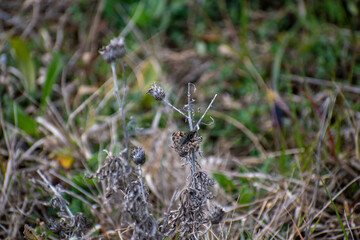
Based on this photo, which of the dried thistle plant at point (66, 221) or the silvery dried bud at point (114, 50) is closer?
the silvery dried bud at point (114, 50)

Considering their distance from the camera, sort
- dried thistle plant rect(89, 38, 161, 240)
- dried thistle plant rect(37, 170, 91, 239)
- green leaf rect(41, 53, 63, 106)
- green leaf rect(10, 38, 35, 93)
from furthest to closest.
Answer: green leaf rect(10, 38, 35, 93) < green leaf rect(41, 53, 63, 106) < dried thistle plant rect(37, 170, 91, 239) < dried thistle plant rect(89, 38, 161, 240)

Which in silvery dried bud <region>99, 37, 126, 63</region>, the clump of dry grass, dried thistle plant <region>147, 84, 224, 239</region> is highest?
silvery dried bud <region>99, 37, 126, 63</region>

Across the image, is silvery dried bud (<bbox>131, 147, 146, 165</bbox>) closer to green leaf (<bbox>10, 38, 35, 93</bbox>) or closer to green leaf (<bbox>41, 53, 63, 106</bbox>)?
green leaf (<bbox>41, 53, 63, 106</bbox>)

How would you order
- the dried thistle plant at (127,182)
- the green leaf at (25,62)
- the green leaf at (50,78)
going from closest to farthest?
the dried thistle plant at (127,182), the green leaf at (50,78), the green leaf at (25,62)

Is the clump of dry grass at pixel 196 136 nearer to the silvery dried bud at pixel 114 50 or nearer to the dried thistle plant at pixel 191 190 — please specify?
the dried thistle plant at pixel 191 190

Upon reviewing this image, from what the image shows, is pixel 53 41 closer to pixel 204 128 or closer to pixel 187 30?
pixel 187 30

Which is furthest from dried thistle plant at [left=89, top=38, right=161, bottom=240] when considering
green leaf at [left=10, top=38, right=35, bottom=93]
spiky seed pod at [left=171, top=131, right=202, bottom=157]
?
green leaf at [left=10, top=38, right=35, bottom=93]

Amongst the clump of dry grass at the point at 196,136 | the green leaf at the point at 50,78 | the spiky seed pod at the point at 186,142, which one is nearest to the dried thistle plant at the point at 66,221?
the clump of dry grass at the point at 196,136

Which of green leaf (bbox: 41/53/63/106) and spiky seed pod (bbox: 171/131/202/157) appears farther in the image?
green leaf (bbox: 41/53/63/106)
